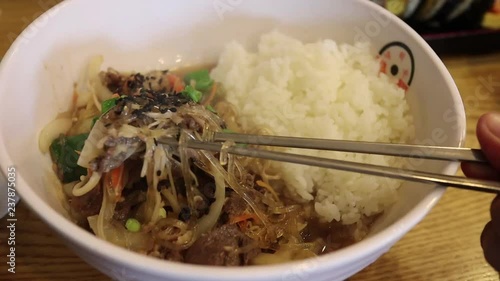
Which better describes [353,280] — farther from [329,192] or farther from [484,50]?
[484,50]

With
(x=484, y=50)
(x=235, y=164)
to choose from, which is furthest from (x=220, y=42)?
(x=484, y=50)

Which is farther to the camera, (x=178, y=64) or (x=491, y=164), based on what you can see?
(x=178, y=64)

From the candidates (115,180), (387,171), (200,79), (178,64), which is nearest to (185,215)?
(115,180)

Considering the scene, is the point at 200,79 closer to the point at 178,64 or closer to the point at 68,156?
the point at 178,64

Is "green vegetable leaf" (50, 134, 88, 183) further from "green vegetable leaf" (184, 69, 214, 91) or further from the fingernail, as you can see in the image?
the fingernail

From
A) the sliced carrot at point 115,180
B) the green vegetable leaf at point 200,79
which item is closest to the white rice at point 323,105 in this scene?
the green vegetable leaf at point 200,79

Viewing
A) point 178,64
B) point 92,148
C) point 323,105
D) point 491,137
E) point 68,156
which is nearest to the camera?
point 491,137
